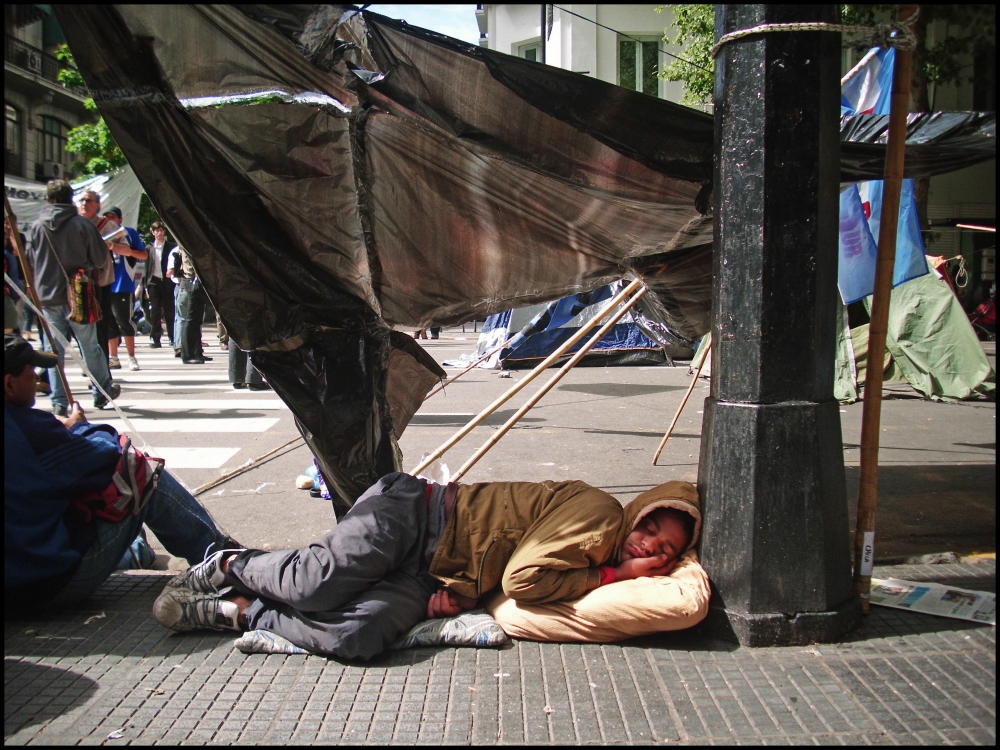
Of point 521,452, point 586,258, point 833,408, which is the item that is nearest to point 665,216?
point 586,258

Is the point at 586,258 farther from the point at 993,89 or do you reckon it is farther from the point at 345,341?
the point at 993,89

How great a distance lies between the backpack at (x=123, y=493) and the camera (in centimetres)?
305

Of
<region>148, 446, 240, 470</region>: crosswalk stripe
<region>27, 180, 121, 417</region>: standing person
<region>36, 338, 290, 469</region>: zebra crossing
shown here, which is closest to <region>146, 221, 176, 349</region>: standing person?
<region>36, 338, 290, 469</region>: zebra crossing

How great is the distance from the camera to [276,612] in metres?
2.96

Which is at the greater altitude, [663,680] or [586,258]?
[586,258]

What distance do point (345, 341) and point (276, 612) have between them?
1.34 m

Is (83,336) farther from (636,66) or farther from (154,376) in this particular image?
(636,66)

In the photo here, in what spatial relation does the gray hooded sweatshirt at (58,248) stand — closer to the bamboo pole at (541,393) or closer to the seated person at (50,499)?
the seated person at (50,499)

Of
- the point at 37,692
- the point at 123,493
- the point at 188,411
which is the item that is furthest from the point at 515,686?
the point at 188,411

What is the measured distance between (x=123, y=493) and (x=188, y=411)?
496cm

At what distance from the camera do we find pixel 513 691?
259 centimetres

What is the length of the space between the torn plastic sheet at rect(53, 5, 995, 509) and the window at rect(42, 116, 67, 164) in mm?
37936

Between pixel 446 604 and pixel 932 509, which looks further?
pixel 932 509

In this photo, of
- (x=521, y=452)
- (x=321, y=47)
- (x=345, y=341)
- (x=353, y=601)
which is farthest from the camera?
(x=521, y=452)
